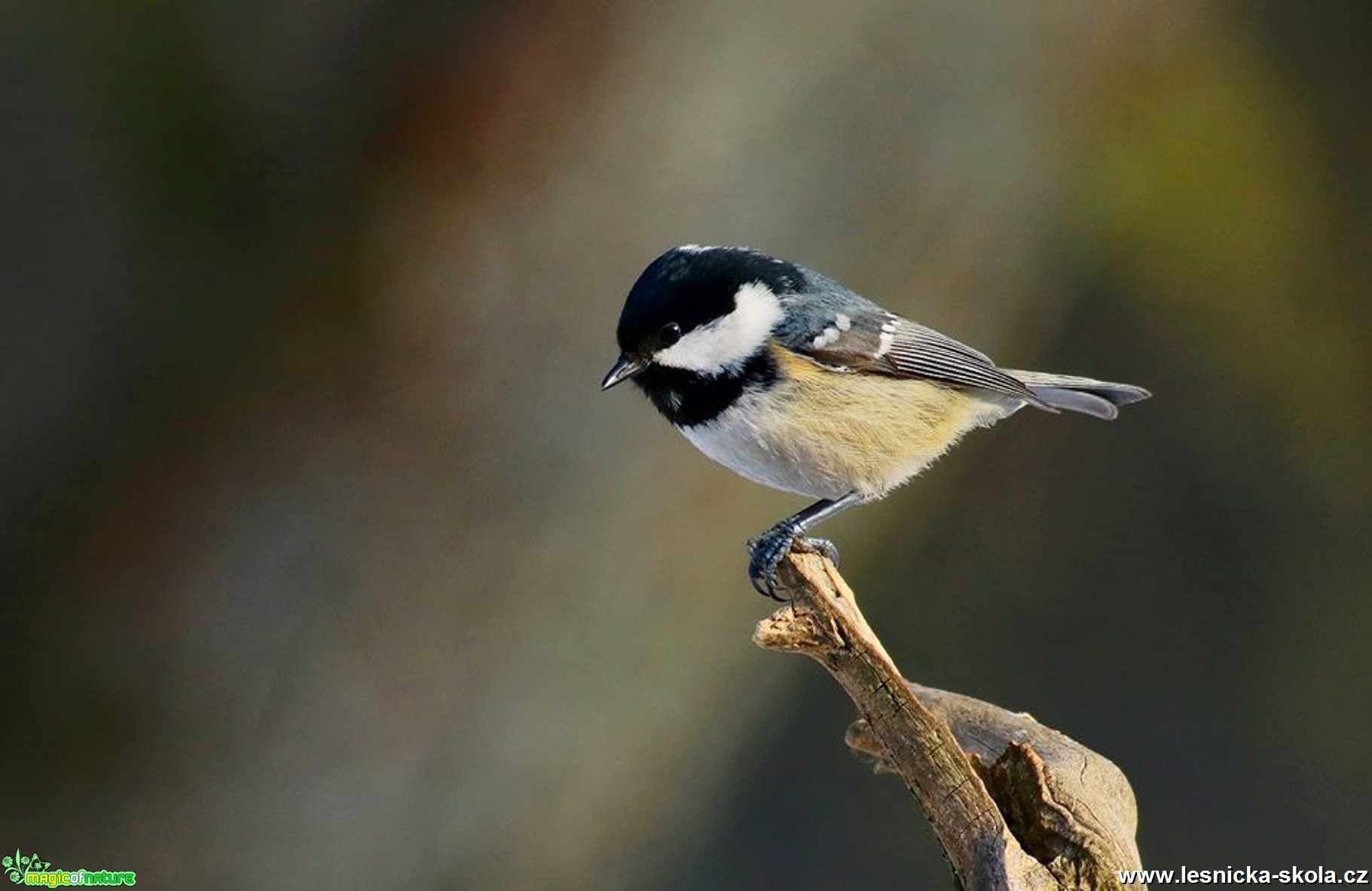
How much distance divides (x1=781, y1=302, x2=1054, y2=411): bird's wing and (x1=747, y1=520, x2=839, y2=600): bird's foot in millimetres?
267

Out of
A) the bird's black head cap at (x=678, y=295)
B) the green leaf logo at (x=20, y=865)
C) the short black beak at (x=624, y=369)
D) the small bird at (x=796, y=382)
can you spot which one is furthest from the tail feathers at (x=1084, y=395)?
the green leaf logo at (x=20, y=865)

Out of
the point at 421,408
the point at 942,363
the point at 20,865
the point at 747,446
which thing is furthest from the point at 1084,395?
the point at 20,865

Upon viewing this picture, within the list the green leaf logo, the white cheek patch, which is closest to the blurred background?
the green leaf logo

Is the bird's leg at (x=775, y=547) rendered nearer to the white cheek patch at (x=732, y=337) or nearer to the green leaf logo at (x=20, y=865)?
the white cheek patch at (x=732, y=337)

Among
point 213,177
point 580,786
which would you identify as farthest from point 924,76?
point 580,786

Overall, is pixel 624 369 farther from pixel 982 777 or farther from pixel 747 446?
pixel 982 777

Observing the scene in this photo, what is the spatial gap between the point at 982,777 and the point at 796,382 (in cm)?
61

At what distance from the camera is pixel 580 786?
3.33 meters

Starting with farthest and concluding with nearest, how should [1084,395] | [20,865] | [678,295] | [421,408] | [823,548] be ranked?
[421,408]
[20,865]
[1084,395]
[823,548]
[678,295]

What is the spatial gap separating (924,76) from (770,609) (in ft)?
4.34

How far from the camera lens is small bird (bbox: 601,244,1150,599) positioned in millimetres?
1816

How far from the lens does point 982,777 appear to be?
1640mm

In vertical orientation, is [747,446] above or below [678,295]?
below

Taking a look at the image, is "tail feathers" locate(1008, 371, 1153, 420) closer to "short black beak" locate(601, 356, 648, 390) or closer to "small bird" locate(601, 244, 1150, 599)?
"small bird" locate(601, 244, 1150, 599)
